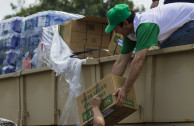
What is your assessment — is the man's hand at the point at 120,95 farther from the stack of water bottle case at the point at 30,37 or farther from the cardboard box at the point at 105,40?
the cardboard box at the point at 105,40

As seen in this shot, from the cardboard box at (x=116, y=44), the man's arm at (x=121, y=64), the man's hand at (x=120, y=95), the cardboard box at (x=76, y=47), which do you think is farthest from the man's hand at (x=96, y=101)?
the cardboard box at (x=76, y=47)

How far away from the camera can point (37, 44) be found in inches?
232

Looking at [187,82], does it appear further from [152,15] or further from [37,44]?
[37,44]

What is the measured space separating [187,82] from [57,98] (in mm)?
2035

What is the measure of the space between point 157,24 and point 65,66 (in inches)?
59.3

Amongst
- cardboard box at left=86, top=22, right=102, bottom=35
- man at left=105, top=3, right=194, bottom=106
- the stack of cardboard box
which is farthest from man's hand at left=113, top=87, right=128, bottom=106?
cardboard box at left=86, top=22, right=102, bottom=35

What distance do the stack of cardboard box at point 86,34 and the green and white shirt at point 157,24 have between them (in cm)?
123

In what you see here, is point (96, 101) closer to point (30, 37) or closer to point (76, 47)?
point (76, 47)

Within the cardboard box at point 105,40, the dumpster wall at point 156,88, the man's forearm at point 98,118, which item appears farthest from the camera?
the cardboard box at point 105,40

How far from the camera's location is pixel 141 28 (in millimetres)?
3607

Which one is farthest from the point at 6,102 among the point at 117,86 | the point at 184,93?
the point at 184,93

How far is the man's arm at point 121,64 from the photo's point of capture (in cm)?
390

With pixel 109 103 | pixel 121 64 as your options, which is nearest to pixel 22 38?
pixel 121 64

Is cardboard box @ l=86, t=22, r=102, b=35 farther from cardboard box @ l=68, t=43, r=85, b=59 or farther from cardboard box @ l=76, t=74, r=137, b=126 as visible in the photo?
cardboard box @ l=76, t=74, r=137, b=126
